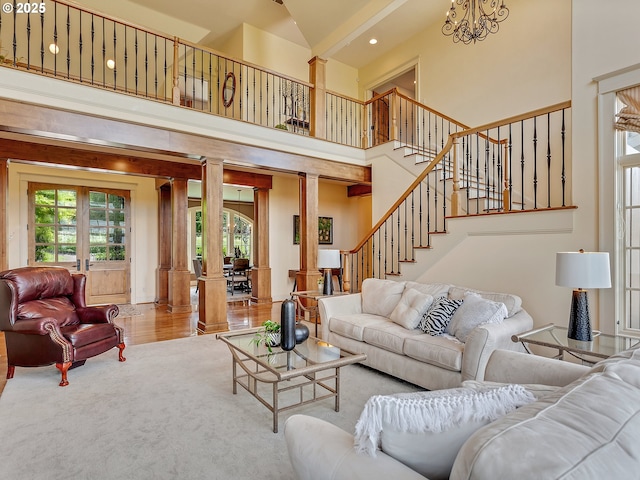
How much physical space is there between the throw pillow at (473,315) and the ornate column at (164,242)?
20.4 ft

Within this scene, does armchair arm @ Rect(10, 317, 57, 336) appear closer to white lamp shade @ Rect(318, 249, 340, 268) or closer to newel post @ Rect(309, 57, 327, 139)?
white lamp shade @ Rect(318, 249, 340, 268)

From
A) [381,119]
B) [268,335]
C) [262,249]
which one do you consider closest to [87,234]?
[262,249]

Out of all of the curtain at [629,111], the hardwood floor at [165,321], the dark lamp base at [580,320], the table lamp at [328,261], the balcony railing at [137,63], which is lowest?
the hardwood floor at [165,321]

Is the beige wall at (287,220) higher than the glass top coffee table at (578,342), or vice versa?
the beige wall at (287,220)

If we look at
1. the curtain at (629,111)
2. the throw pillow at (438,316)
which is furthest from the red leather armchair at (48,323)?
the curtain at (629,111)

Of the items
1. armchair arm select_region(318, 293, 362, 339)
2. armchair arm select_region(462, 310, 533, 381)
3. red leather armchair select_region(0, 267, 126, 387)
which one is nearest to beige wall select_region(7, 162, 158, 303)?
red leather armchair select_region(0, 267, 126, 387)

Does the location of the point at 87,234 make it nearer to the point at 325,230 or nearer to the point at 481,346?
the point at 325,230

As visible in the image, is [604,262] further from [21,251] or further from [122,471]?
[21,251]

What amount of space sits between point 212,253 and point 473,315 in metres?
3.57

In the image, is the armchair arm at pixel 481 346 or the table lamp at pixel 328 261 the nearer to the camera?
the armchair arm at pixel 481 346

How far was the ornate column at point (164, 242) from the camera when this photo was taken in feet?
24.5

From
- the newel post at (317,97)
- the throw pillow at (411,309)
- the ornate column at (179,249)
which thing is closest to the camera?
the throw pillow at (411,309)

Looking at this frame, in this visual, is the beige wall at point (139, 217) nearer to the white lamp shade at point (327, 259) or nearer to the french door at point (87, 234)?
the french door at point (87, 234)

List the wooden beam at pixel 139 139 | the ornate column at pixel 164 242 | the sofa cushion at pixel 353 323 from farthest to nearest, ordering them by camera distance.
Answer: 1. the ornate column at pixel 164 242
2. the wooden beam at pixel 139 139
3. the sofa cushion at pixel 353 323
